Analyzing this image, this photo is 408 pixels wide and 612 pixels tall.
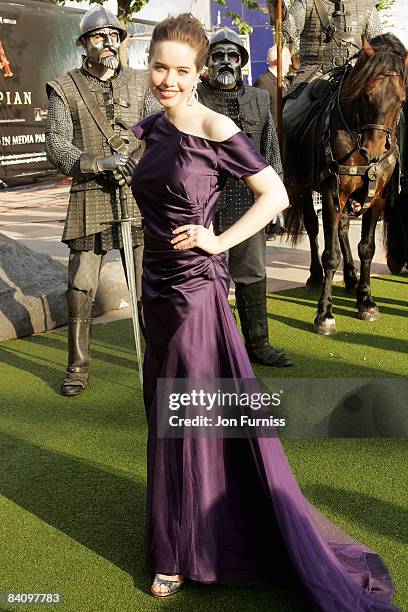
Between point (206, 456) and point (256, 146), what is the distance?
282 centimetres

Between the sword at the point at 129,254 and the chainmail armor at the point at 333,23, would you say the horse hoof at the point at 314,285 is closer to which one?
the chainmail armor at the point at 333,23

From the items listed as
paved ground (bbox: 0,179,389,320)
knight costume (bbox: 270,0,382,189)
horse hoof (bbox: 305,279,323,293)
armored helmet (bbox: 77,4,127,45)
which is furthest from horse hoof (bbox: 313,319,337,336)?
armored helmet (bbox: 77,4,127,45)

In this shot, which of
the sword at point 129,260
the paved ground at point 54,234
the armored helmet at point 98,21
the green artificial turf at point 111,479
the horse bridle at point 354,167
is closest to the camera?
the green artificial turf at point 111,479

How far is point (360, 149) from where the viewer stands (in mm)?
5512

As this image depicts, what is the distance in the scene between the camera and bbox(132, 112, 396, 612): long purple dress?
2.60 metres

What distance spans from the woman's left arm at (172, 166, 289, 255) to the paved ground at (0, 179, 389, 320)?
405cm

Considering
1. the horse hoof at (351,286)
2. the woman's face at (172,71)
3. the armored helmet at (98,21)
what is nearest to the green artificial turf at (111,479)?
the horse hoof at (351,286)

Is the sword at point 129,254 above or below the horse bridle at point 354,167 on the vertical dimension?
below

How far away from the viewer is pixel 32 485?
3.67m

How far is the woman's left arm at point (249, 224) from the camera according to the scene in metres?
2.56

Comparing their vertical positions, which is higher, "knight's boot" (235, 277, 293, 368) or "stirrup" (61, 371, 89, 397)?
"knight's boot" (235, 277, 293, 368)

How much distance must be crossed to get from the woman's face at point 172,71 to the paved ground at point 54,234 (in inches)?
162

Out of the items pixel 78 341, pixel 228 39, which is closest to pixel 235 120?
pixel 228 39

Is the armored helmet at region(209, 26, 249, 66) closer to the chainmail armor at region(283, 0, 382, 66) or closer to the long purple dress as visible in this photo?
the chainmail armor at region(283, 0, 382, 66)
